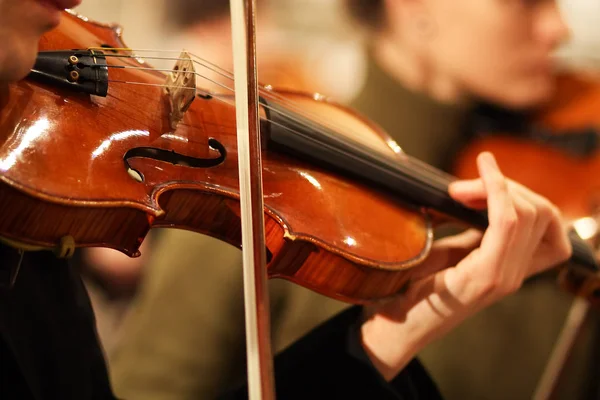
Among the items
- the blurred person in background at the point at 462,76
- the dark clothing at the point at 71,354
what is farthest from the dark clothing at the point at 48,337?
the blurred person in background at the point at 462,76

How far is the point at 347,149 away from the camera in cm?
64

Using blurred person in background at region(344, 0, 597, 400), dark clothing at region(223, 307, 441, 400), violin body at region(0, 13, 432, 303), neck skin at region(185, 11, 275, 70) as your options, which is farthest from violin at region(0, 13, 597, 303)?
neck skin at region(185, 11, 275, 70)

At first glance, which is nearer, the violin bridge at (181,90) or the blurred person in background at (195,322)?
the violin bridge at (181,90)

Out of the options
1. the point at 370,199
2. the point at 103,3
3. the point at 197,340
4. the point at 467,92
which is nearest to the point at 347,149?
the point at 370,199

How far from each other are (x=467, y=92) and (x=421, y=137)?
0.17 m

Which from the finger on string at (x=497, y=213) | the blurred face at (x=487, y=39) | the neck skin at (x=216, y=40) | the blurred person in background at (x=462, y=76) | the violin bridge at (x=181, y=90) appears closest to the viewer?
the violin bridge at (x=181, y=90)

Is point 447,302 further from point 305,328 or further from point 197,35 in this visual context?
point 197,35

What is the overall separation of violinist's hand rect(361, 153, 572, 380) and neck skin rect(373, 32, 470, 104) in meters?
0.66

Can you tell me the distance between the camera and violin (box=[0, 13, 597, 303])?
1.41 feet

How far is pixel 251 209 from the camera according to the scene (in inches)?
18.6

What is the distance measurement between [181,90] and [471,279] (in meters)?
0.36

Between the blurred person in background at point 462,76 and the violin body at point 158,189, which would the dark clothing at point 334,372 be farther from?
the blurred person in background at point 462,76

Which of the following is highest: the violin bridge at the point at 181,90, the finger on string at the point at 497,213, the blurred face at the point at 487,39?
the blurred face at the point at 487,39

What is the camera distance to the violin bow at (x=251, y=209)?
16.3 inches
